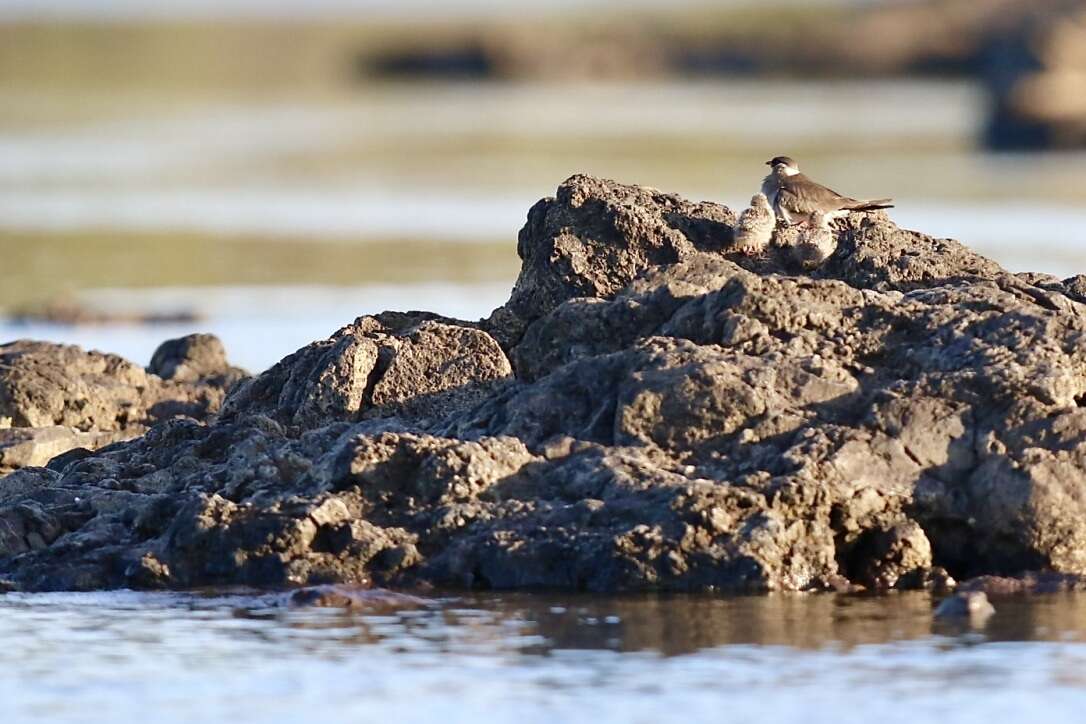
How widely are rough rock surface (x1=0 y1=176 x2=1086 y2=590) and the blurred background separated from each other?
30.9 ft

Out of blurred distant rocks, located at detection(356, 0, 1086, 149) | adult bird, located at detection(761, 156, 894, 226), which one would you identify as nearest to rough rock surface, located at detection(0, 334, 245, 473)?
adult bird, located at detection(761, 156, 894, 226)

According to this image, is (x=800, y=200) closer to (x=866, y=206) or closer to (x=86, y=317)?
(x=866, y=206)

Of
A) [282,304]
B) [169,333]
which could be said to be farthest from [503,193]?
[169,333]

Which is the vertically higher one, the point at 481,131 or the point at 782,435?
the point at 481,131

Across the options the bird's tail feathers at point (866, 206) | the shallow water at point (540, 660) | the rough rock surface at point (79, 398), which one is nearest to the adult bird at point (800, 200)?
the bird's tail feathers at point (866, 206)

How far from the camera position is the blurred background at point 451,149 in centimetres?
3017

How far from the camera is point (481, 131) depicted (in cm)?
6994

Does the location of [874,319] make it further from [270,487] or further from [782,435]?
[270,487]

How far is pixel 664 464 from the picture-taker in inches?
461

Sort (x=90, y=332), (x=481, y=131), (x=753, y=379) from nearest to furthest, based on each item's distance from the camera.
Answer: (x=753, y=379) < (x=90, y=332) < (x=481, y=131)

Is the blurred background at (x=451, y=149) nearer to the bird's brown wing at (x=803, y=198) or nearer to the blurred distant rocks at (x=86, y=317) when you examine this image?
the blurred distant rocks at (x=86, y=317)

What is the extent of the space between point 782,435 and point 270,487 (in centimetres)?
260

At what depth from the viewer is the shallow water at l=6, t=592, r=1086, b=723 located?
366 inches

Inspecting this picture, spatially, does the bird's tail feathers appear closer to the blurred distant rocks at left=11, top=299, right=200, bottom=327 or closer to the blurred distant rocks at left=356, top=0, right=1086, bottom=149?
Result: the blurred distant rocks at left=11, top=299, right=200, bottom=327
